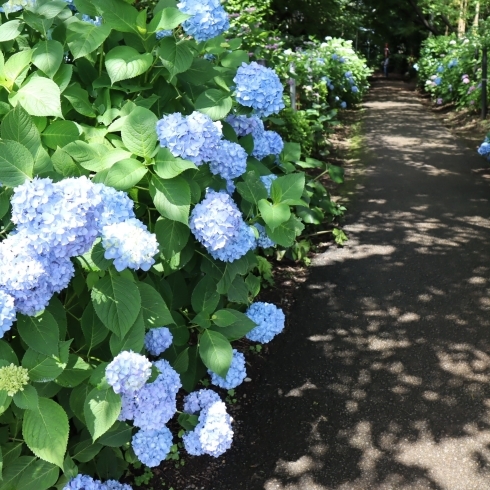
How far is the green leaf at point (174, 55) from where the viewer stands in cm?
231

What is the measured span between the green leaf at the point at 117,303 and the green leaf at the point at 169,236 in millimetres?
326

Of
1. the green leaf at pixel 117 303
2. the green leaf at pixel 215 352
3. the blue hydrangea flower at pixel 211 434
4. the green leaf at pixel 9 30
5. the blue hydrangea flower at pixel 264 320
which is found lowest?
the blue hydrangea flower at pixel 211 434

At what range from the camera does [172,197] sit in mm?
2111

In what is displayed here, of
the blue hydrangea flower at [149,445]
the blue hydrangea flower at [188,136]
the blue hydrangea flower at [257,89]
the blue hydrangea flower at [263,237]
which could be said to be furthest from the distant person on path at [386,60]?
the blue hydrangea flower at [149,445]

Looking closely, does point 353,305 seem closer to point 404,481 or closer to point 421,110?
point 404,481

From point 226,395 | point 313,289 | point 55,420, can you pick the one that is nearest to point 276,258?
point 313,289

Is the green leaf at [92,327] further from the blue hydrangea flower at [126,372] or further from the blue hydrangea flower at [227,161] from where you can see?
the blue hydrangea flower at [227,161]

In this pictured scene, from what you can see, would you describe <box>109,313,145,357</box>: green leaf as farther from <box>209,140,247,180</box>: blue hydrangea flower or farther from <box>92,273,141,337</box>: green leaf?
<box>209,140,247,180</box>: blue hydrangea flower

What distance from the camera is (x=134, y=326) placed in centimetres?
206

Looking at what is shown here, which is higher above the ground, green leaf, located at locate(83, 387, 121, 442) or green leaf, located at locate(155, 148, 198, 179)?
green leaf, located at locate(155, 148, 198, 179)

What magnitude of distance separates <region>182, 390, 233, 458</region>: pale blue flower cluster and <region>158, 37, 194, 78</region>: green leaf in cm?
132

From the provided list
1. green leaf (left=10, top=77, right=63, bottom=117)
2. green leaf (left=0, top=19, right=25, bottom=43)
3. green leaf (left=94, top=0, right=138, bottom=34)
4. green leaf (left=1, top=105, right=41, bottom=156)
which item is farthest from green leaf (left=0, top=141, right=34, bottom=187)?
green leaf (left=94, top=0, right=138, bottom=34)

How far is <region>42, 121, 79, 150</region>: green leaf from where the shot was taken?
2.28 meters

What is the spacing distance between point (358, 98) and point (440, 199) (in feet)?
33.9
